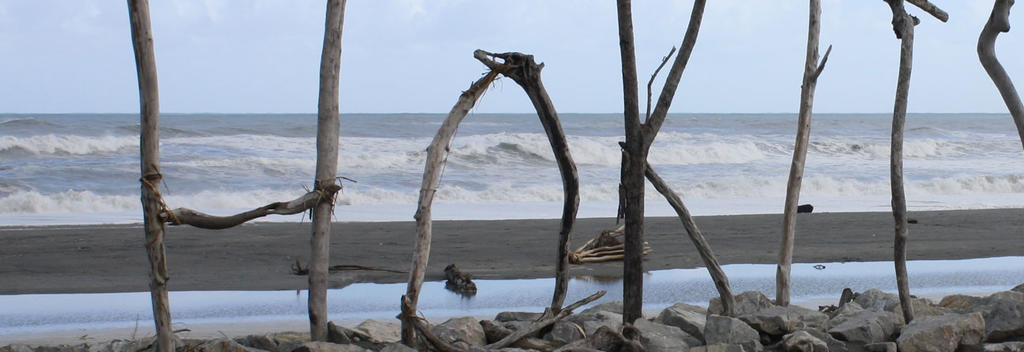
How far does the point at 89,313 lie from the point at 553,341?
3.68 m

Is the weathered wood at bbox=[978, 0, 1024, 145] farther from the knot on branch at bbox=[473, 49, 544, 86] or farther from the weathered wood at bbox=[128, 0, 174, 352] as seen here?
the weathered wood at bbox=[128, 0, 174, 352]

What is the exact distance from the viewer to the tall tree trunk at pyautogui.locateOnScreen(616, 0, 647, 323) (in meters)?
5.03

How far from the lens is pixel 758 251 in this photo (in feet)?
33.3

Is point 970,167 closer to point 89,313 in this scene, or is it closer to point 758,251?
point 758,251

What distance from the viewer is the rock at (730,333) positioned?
4.96 metres

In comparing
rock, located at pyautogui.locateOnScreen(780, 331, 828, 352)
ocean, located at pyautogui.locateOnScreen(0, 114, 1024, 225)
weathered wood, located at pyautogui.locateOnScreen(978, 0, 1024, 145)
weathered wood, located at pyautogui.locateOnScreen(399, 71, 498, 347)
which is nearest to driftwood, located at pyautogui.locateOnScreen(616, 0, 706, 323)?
rock, located at pyautogui.locateOnScreen(780, 331, 828, 352)

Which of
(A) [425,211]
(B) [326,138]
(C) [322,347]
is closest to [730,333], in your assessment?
(A) [425,211]

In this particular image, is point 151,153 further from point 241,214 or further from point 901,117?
point 901,117

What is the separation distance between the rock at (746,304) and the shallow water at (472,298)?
1.18 metres

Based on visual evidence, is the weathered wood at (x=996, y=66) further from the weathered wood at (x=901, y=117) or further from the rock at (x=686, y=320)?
the rock at (x=686, y=320)

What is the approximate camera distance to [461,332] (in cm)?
496

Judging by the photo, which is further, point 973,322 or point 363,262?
point 363,262

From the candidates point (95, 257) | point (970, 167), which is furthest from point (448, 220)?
point (970, 167)

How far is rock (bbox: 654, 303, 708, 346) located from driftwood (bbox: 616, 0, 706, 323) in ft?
1.05
